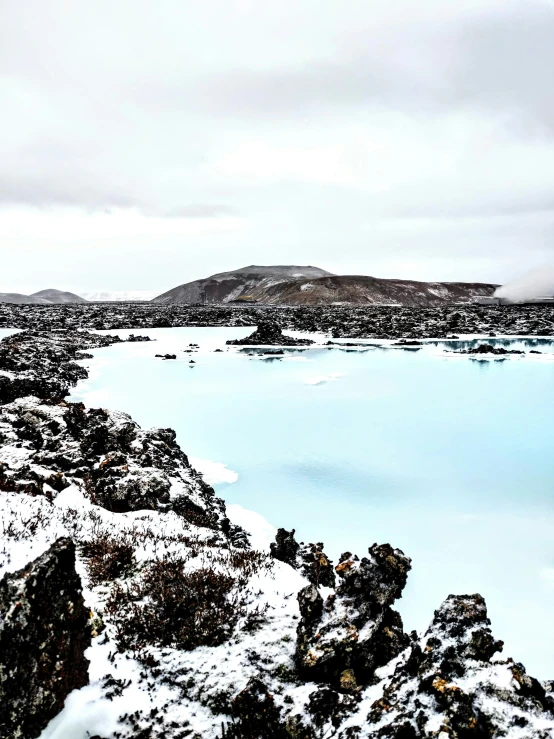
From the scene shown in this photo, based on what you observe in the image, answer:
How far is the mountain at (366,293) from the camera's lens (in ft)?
547

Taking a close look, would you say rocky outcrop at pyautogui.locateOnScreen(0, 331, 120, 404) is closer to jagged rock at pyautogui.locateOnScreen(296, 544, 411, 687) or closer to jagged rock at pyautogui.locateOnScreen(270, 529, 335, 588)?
jagged rock at pyautogui.locateOnScreen(270, 529, 335, 588)

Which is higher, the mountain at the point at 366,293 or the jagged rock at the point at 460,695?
the mountain at the point at 366,293

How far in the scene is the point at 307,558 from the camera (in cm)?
947

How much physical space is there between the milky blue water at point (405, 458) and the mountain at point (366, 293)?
427ft

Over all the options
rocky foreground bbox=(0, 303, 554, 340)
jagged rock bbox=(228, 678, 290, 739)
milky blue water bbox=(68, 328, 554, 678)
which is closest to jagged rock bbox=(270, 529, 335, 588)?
milky blue water bbox=(68, 328, 554, 678)

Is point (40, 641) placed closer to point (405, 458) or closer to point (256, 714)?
point (256, 714)

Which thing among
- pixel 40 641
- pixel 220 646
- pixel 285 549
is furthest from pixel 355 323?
pixel 40 641

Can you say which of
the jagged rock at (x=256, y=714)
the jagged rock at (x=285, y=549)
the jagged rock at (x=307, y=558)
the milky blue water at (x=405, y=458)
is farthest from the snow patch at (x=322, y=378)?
the jagged rock at (x=256, y=714)

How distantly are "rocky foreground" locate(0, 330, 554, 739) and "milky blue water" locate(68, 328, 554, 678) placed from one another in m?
2.61

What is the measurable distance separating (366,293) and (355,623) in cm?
17508

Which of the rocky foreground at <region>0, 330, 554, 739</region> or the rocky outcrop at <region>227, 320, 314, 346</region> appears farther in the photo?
the rocky outcrop at <region>227, 320, 314, 346</region>

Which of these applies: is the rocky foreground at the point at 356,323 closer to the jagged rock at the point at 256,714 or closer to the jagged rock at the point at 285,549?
the jagged rock at the point at 285,549

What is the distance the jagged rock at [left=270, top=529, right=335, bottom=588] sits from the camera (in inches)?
330

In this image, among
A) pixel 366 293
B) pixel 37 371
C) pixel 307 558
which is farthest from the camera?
pixel 366 293
